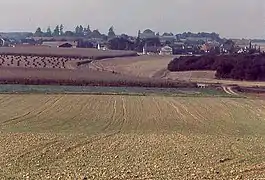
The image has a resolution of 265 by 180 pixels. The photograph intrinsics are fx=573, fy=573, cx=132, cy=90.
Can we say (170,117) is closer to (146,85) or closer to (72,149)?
(72,149)

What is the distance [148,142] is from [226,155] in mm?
3358

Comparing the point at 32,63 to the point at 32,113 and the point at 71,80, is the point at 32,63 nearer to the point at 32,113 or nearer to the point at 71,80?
the point at 71,80

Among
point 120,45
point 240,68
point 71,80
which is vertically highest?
point 120,45

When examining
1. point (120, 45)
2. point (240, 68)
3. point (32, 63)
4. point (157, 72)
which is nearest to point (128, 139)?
point (240, 68)

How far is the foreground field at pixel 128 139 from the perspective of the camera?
1277 cm

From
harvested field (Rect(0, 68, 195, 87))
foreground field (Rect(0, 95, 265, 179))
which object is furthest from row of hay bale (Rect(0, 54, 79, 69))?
foreground field (Rect(0, 95, 265, 179))

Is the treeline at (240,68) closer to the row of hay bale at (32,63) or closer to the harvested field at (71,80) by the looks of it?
the harvested field at (71,80)

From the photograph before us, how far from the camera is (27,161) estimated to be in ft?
45.8

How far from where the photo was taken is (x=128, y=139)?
1878cm

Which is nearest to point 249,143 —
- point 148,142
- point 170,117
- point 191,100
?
point 148,142

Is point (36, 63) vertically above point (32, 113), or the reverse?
point (36, 63)

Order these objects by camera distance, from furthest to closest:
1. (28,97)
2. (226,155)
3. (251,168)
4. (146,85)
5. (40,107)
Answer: (146,85)
(28,97)
(40,107)
(226,155)
(251,168)

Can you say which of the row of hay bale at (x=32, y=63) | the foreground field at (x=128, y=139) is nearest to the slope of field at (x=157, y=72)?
the row of hay bale at (x=32, y=63)

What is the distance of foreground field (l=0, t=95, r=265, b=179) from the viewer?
12.8 meters
